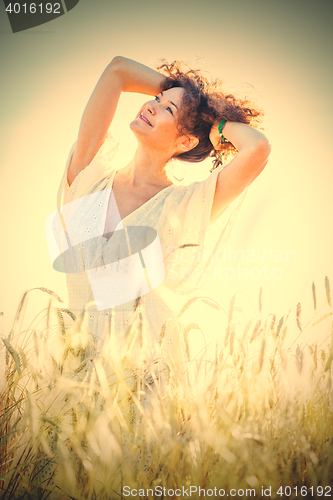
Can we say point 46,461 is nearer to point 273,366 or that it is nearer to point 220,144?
point 273,366

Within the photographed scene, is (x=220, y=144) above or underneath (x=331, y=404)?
above

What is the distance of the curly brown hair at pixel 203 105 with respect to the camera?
1380 millimetres

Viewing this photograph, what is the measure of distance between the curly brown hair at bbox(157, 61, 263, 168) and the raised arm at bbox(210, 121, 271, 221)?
0.15 metres

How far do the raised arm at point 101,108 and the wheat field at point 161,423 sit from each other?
70 centimetres

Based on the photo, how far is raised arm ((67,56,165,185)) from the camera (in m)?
1.29

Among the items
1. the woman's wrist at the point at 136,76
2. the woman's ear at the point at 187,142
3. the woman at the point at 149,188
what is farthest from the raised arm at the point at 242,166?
the woman's wrist at the point at 136,76

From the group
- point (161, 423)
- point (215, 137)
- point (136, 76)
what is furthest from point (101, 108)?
point (161, 423)

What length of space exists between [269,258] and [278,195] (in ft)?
1.28

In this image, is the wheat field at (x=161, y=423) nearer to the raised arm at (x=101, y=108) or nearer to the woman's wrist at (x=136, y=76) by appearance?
the raised arm at (x=101, y=108)

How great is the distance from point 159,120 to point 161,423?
1166 mm

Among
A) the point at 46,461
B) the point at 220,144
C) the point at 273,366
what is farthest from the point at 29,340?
the point at 220,144

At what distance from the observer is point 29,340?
0.89 metres

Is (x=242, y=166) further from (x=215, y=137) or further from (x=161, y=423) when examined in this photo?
(x=161, y=423)

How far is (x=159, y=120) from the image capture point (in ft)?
4.36
